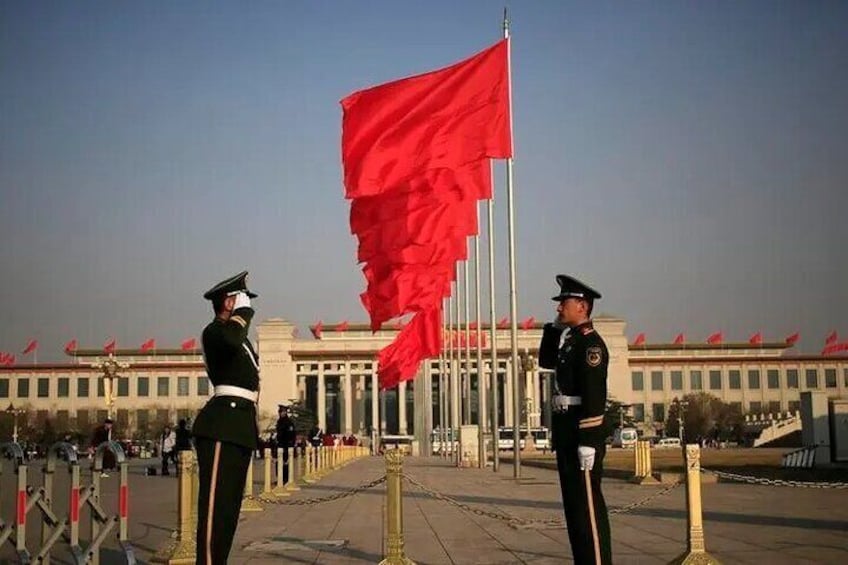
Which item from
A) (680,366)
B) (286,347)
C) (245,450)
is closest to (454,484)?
(245,450)

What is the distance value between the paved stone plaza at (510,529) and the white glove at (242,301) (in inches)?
131

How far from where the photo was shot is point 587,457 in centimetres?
613

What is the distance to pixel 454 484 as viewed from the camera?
69.1 feet

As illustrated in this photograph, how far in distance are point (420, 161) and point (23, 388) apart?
3706 inches

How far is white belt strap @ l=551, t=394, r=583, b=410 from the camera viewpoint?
20.9ft

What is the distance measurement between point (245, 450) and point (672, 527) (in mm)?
6258

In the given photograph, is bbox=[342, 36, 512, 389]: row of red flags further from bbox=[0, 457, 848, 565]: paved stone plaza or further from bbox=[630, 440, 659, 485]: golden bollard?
bbox=[630, 440, 659, 485]: golden bollard

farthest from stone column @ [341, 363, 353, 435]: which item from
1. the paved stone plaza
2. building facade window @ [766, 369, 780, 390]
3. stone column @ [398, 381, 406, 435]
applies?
the paved stone plaza

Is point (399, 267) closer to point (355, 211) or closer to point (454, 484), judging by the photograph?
point (355, 211)

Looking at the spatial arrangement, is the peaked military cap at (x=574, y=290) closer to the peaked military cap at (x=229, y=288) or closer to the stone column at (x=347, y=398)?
the peaked military cap at (x=229, y=288)

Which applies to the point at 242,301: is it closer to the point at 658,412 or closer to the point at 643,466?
the point at 643,466

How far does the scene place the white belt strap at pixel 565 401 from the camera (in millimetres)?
6363

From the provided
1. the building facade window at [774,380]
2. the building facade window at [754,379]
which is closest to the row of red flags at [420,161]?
the building facade window at [754,379]

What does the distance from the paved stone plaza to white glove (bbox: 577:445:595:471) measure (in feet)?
8.40
